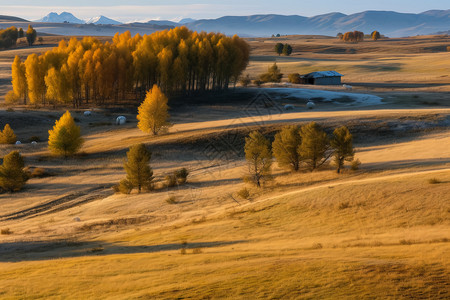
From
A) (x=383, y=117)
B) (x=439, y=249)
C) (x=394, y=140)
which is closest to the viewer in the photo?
(x=439, y=249)

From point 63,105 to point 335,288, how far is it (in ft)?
256

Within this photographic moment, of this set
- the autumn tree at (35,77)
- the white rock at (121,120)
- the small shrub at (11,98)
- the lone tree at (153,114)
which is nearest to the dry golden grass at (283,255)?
the lone tree at (153,114)

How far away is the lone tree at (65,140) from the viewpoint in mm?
51781

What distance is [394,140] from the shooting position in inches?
1984

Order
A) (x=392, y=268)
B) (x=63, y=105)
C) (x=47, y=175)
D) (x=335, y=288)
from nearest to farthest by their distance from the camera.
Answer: (x=335, y=288) → (x=392, y=268) → (x=47, y=175) → (x=63, y=105)

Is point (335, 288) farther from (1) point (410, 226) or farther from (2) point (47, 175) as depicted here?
(2) point (47, 175)

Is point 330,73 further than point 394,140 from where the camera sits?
Yes

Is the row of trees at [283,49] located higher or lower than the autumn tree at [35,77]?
higher

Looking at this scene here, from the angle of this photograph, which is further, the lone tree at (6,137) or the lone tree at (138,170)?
the lone tree at (6,137)

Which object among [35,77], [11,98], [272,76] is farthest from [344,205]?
[272,76]

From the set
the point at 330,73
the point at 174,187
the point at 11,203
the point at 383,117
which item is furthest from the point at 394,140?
the point at 330,73

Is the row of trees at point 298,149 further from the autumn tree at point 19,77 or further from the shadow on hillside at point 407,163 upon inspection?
the autumn tree at point 19,77

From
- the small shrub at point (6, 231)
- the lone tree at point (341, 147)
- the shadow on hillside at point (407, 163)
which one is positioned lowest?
the small shrub at point (6, 231)

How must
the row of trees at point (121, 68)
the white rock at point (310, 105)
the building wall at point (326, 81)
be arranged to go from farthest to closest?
the building wall at point (326, 81) < the row of trees at point (121, 68) < the white rock at point (310, 105)
